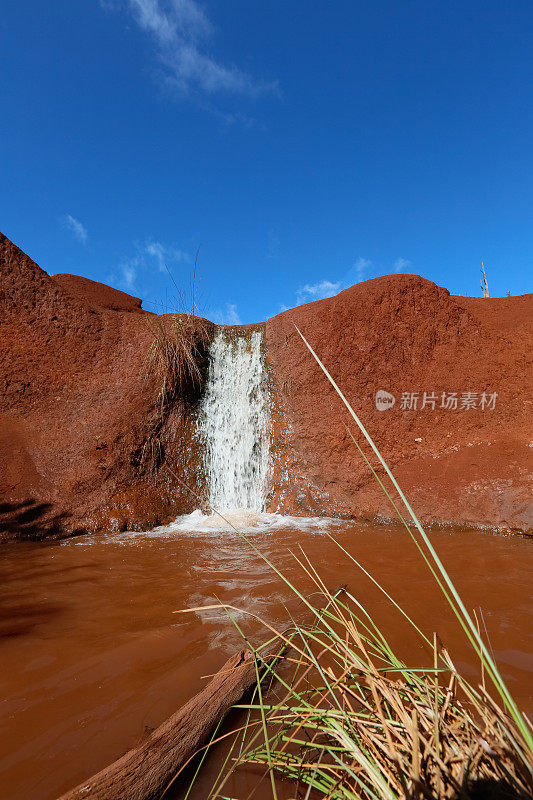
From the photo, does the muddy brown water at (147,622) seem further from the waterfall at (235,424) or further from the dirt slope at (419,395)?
the waterfall at (235,424)

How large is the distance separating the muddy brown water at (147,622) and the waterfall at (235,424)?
2.55 meters

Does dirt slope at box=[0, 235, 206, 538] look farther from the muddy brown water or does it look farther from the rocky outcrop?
the muddy brown water

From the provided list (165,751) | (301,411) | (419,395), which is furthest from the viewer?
(301,411)

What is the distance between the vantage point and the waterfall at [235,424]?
7.59 metres

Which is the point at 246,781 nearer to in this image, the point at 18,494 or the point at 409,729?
the point at 409,729

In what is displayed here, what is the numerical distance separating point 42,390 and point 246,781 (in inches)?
324

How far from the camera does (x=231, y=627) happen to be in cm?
249

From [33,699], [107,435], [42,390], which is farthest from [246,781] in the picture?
[42,390]

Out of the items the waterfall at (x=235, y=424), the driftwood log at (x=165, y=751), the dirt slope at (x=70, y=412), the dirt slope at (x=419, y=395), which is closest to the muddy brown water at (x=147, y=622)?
the driftwood log at (x=165, y=751)

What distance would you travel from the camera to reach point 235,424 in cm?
830

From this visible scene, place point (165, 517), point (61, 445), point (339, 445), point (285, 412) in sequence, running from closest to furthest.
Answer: point (165, 517), point (61, 445), point (339, 445), point (285, 412)

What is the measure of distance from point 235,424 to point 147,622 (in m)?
5.78
